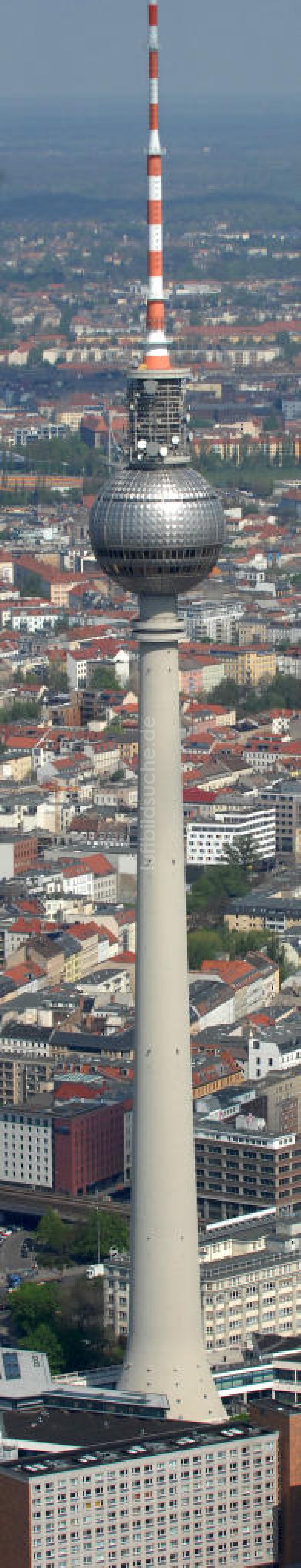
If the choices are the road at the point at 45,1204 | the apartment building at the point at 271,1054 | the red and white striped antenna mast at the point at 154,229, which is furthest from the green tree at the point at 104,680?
the red and white striped antenna mast at the point at 154,229

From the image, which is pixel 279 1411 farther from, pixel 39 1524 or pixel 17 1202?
pixel 17 1202

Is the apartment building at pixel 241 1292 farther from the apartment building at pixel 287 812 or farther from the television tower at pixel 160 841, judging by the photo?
the apartment building at pixel 287 812

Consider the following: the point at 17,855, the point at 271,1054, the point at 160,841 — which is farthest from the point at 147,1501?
the point at 17,855

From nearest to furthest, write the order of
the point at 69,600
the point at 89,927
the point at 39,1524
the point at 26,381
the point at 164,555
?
the point at 39,1524, the point at 164,555, the point at 89,927, the point at 69,600, the point at 26,381

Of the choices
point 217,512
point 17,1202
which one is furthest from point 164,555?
point 17,1202

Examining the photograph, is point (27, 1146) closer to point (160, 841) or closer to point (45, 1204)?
point (45, 1204)

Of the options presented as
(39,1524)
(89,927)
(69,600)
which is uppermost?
(69,600)
